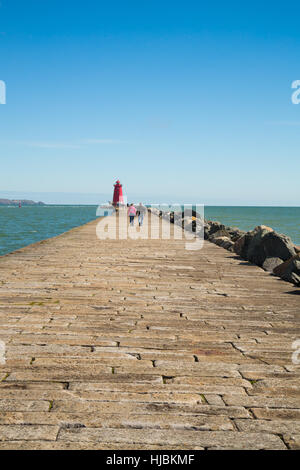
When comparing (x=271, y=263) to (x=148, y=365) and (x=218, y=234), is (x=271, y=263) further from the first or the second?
(x=218, y=234)

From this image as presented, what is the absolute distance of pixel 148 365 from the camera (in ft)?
11.0

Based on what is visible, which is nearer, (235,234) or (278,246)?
(278,246)

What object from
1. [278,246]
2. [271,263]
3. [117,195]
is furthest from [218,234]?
[117,195]

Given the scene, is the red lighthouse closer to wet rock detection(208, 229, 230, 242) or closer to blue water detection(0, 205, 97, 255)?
blue water detection(0, 205, 97, 255)

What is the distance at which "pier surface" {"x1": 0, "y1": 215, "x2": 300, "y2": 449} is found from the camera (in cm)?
237

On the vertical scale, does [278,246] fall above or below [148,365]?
above

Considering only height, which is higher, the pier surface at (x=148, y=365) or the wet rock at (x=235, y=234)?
the wet rock at (x=235, y=234)

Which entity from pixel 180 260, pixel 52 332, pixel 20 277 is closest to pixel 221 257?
pixel 180 260

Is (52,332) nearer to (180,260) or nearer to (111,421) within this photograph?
(111,421)

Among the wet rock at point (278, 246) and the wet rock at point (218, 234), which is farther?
the wet rock at point (218, 234)

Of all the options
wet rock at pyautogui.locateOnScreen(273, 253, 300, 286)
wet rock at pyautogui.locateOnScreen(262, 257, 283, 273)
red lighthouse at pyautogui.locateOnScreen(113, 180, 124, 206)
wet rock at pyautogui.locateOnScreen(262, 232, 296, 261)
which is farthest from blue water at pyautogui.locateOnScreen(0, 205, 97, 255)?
wet rock at pyautogui.locateOnScreen(273, 253, 300, 286)

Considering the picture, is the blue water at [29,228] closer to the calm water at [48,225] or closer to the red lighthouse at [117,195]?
the calm water at [48,225]

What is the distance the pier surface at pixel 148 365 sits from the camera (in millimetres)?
2373

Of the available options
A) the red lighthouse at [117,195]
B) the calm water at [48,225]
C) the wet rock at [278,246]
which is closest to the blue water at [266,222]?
the calm water at [48,225]
